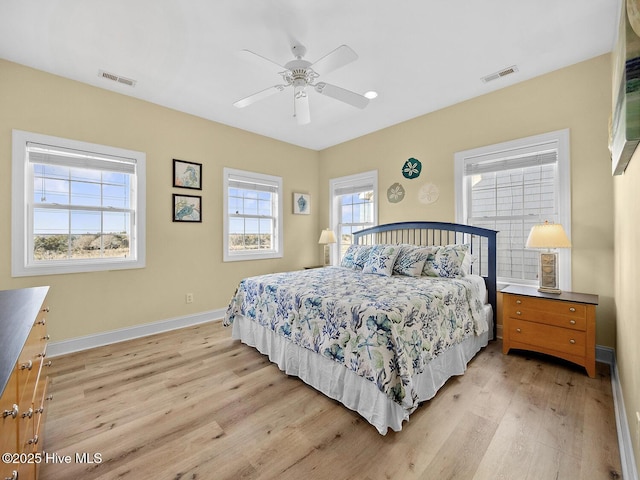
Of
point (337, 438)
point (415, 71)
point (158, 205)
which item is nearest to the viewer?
point (337, 438)

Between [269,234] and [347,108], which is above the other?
[347,108]

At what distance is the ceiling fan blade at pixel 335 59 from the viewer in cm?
204

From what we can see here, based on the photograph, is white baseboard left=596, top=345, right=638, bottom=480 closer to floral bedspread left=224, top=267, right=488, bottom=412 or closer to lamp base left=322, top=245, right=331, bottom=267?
floral bedspread left=224, top=267, right=488, bottom=412

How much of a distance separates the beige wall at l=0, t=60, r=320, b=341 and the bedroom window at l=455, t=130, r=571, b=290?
111 inches

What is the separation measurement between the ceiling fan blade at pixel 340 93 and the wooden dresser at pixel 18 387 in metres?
2.41

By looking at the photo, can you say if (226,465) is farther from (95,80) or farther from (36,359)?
(95,80)

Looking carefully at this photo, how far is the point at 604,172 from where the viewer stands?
2588 millimetres

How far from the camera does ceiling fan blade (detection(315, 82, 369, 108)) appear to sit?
8.03ft

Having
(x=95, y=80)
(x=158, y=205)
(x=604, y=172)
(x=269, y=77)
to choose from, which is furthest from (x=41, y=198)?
(x=604, y=172)

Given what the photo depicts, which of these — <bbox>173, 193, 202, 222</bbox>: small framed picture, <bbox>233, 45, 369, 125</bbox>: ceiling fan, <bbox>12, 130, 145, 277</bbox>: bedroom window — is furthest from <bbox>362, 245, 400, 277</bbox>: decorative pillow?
<bbox>12, 130, 145, 277</bbox>: bedroom window

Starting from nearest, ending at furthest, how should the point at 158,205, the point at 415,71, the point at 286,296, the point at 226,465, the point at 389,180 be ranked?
the point at 226,465 < the point at 286,296 < the point at 415,71 < the point at 158,205 < the point at 389,180

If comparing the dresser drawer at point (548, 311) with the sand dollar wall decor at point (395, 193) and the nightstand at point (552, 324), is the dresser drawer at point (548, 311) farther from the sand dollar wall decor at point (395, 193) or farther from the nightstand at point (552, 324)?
the sand dollar wall decor at point (395, 193)

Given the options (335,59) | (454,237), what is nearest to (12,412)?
(335,59)

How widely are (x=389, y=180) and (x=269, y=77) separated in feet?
7.32
